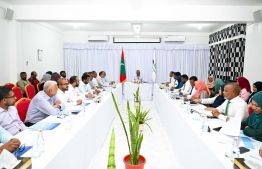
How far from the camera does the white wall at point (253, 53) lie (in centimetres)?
455

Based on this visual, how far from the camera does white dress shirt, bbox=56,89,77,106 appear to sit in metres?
3.36

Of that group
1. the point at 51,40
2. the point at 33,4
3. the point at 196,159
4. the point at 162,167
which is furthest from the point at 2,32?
the point at 196,159

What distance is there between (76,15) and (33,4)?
1.03m

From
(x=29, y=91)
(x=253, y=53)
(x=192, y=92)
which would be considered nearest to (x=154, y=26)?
(x=192, y=92)

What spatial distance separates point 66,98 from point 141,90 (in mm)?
4126

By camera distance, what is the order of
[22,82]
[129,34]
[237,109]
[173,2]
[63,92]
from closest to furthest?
1. [237,109]
2. [63,92]
3. [173,2]
4. [22,82]
5. [129,34]

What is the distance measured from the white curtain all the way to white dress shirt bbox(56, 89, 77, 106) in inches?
191

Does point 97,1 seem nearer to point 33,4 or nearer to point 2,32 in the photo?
point 33,4

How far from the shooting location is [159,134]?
391cm

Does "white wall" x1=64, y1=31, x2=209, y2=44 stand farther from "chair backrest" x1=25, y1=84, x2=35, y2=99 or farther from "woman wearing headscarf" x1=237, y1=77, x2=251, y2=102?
"chair backrest" x1=25, y1=84, x2=35, y2=99

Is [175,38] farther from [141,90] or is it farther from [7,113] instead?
[7,113]

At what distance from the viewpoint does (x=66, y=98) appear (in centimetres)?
367

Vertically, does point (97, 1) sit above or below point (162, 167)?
above

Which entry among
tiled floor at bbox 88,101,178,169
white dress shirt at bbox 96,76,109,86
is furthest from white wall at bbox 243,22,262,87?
white dress shirt at bbox 96,76,109,86
